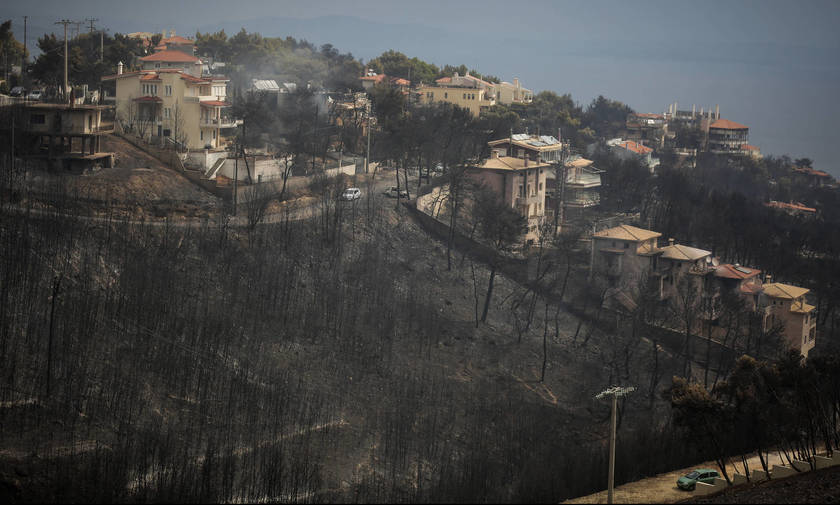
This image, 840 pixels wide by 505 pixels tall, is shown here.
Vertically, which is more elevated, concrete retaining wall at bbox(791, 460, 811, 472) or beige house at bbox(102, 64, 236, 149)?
beige house at bbox(102, 64, 236, 149)

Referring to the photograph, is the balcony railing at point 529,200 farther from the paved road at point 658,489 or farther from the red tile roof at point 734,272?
the paved road at point 658,489

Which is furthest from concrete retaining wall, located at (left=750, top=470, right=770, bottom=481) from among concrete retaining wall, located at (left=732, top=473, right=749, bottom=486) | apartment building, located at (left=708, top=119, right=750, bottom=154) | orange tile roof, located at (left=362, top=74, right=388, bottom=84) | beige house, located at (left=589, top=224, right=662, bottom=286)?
apartment building, located at (left=708, top=119, right=750, bottom=154)

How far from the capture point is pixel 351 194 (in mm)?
57469

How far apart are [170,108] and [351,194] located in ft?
37.7

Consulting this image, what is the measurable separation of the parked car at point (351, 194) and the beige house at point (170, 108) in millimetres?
8413

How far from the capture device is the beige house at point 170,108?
59375 mm

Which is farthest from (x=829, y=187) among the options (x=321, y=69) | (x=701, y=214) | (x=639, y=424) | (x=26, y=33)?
(x=26, y=33)

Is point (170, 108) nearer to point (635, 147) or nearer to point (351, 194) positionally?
point (351, 194)

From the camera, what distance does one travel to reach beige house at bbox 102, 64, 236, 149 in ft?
195

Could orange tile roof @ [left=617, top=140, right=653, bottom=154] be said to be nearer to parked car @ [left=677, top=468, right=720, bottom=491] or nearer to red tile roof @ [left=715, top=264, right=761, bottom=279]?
red tile roof @ [left=715, top=264, right=761, bottom=279]

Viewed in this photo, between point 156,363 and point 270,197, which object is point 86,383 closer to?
point 156,363

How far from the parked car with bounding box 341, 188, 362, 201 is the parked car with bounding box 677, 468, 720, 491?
2577 cm

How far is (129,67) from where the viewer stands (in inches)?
2763

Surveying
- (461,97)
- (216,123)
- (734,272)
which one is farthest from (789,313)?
(461,97)
